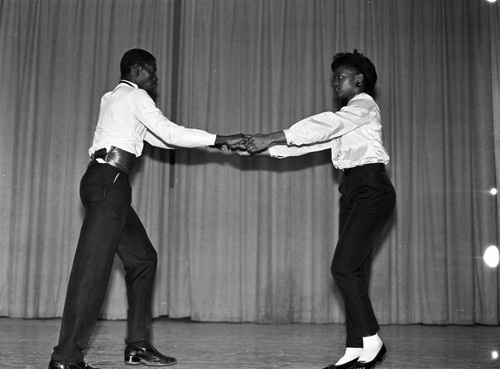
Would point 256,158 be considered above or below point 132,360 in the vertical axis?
above

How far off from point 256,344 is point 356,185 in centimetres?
142

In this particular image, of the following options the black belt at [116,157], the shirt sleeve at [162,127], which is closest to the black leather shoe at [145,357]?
the black belt at [116,157]

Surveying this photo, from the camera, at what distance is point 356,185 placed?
2.88m

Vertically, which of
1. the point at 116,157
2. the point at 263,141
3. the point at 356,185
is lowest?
the point at 356,185

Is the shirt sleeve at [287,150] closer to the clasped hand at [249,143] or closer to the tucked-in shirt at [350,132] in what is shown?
the clasped hand at [249,143]

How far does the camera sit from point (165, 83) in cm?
525

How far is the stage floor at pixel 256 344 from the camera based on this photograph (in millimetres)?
3008

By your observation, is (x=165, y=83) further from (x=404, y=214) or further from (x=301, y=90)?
(x=404, y=214)

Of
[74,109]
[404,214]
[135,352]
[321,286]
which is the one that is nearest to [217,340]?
[135,352]

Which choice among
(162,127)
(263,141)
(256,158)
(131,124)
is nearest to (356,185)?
(263,141)

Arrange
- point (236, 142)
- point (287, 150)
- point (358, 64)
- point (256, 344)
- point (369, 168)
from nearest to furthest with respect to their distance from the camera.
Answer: point (369, 168)
point (358, 64)
point (236, 142)
point (287, 150)
point (256, 344)

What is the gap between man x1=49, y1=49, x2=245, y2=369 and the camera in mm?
2605

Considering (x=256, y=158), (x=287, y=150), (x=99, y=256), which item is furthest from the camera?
(x=256, y=158)

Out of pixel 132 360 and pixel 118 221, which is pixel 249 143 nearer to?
pixel 118 221
